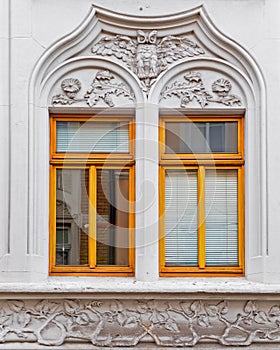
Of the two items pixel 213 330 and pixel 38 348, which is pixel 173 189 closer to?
pixel 213 330

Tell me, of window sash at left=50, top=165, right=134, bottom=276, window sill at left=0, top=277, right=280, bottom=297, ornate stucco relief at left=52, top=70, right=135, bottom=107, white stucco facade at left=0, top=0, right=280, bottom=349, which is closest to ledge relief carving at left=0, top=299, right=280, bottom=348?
white stucco facade at left=0, top=0, right=280, bottom=349

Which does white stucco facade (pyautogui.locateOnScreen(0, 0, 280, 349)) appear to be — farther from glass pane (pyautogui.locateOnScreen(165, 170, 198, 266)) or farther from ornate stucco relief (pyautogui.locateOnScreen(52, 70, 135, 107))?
glass pane (pyautogui.locateOnScreen(165, 170, 198, 266))

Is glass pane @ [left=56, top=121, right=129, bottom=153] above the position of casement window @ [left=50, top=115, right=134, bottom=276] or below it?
above

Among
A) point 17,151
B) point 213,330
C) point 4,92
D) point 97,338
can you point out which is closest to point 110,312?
point 97,338

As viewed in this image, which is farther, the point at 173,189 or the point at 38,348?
the point at 173,189

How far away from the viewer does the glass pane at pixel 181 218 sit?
10648 millimetres

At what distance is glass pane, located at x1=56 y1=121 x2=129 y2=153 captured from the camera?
10.8 m

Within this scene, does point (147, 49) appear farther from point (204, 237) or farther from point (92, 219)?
point (204, 237)

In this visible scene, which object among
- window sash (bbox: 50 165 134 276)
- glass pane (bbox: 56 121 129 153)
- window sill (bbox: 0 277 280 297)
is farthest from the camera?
glass pane (bbox: 56 121 129 153)

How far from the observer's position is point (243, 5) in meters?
10.7

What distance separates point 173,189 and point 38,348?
2.36m

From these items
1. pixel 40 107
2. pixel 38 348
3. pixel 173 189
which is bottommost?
pixel 38 348

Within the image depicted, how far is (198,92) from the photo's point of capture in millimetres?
10648

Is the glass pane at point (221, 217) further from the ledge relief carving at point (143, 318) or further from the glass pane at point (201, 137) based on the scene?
the ledge relief carving at point (143, 318)
